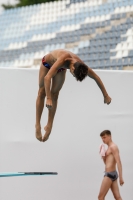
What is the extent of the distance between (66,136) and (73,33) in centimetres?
573

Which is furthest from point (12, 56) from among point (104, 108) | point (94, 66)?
point (104, 108)

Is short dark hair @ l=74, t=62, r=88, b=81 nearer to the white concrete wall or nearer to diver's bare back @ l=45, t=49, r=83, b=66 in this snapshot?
diver's bare back @ l=45, t=49, r=83, b=66

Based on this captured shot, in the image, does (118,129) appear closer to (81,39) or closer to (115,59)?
(115,59)

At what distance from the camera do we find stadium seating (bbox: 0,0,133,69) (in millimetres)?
10875

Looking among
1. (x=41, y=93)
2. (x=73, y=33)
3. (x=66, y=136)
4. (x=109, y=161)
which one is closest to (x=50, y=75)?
(x=41, y=93)

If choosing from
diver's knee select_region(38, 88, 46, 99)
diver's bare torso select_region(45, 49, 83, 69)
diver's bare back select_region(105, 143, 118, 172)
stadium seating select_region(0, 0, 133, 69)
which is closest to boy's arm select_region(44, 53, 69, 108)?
diver's bare torso select_region(45, 49, 83, 69)

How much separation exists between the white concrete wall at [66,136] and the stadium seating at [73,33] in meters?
3.11

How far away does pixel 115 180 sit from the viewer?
6719mm

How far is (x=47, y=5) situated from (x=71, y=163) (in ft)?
27.0

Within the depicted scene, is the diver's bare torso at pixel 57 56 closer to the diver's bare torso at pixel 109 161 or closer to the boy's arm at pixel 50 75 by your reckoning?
the boy's arm at pixel 50 75

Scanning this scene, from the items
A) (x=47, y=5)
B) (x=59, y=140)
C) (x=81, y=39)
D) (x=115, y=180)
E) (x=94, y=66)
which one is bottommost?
(x=115, y=180)

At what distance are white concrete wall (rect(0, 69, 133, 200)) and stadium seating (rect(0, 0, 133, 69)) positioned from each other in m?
3.11

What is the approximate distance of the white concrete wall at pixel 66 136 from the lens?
684 cm

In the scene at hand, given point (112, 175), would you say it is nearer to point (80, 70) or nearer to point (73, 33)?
point (80, 70)
